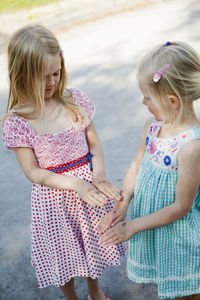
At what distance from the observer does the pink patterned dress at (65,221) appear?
76.8 inches

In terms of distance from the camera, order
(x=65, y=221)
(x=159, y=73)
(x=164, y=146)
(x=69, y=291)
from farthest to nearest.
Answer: (x=69, y=291) → (x=65, y=221) → (x=164, y=146) → (x=159, y=73)

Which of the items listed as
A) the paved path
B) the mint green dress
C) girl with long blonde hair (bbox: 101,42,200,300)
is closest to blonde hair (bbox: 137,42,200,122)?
girl with long blonde hair (bbox: 101,42,200,300)

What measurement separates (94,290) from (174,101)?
3.98 ft

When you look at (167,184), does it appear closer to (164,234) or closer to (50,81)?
(164,234)

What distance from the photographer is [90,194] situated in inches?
71.4

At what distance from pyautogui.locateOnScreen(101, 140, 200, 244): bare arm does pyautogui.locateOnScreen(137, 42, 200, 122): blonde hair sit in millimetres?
164

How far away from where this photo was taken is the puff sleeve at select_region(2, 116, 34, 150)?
185 centimetres

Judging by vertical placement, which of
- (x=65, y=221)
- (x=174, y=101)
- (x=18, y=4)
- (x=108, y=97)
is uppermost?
(x=174, y=101)

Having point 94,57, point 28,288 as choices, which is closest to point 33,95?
point 28,288

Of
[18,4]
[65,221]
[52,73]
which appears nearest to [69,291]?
[65,221]

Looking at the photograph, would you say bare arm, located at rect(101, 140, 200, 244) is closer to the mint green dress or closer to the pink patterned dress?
the mint green dress

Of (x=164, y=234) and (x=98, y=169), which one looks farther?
(x=98, y=169)

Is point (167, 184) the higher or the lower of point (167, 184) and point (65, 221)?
the higher

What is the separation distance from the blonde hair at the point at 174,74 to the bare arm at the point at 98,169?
471 millimetres
